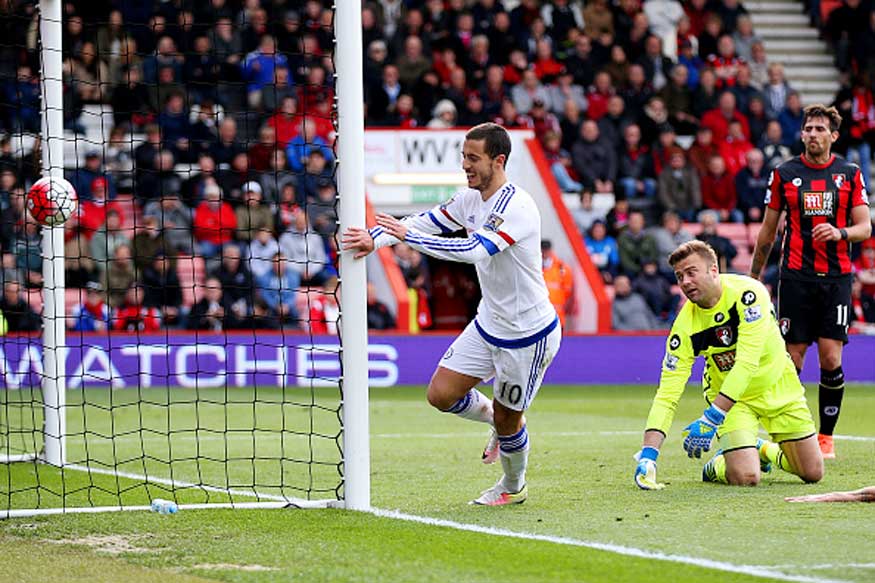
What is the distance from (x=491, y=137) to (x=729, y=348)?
209 cm

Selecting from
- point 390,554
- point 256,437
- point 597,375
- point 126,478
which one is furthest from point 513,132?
point 390,554

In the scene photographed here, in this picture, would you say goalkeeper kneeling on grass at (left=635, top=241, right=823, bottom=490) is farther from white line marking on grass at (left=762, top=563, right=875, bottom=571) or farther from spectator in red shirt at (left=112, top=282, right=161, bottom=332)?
spectator in red shirt at (left=112, top=282, right=161, bottom=332)

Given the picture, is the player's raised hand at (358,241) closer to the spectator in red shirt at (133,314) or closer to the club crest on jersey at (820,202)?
the club crest on jersey at (820,202)

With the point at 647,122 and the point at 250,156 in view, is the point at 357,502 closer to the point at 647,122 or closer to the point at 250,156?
the point at 250,156

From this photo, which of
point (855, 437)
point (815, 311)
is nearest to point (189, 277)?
point (855, 437)

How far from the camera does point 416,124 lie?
77.3 feet

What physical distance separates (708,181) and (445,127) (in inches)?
169

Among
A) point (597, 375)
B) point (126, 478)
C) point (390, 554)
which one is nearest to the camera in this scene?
point (390, 554)

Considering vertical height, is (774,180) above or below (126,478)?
above

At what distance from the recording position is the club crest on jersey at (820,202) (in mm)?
10891

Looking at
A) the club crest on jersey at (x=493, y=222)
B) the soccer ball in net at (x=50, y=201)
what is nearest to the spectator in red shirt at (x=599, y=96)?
the soccer ball in net at (x=50, y=201)

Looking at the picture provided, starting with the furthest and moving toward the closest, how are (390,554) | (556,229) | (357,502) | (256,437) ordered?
1. (556,229)
2. (256,437)
3. (357,502)
4. (390,554)

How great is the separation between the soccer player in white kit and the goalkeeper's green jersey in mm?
985

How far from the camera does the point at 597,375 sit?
20.0 meters
